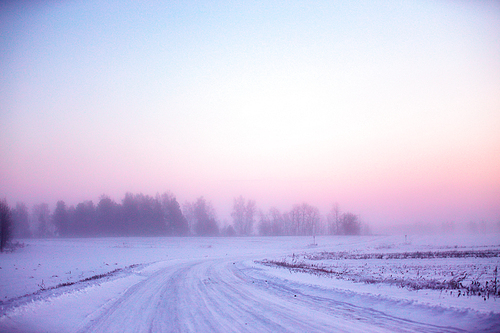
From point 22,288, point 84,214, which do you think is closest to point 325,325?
point 22,288

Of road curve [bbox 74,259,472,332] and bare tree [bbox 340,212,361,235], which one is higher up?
road curve [bbox 74,259,472,332]

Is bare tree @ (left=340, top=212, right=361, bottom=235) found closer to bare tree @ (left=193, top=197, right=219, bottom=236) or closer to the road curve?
bare tree @ (left=193, top=197, right=219, bottom=236)

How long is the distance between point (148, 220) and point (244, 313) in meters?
89.0

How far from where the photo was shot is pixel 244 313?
331 inches

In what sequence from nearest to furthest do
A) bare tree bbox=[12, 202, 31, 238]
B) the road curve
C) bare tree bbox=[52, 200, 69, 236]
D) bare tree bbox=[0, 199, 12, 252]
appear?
the road curve
bare tree bbox=[0, 199, 12, 252]
bare tree bbox=[52, 200, 69, 236]
bare tree bbox=[12, 202, 31, 238]

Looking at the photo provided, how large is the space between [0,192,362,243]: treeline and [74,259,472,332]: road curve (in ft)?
273

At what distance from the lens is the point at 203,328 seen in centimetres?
707

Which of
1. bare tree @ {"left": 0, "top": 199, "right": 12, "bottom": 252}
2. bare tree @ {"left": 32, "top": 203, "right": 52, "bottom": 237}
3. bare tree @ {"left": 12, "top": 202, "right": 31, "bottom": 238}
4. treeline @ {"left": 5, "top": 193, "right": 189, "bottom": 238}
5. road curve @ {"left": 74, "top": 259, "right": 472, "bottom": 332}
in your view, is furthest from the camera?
bare tree @ {"left": 32, "top": 203, "right": 52, "bottom": 237}

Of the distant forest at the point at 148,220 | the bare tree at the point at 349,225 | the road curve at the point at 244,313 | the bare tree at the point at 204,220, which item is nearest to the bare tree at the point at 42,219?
the distant forest at the point at 148,220

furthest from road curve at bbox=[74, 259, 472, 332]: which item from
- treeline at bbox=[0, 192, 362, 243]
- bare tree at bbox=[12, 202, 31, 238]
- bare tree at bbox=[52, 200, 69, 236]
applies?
bare tree at bbox=[12, 202, 31, 238]

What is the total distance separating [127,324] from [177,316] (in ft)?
4.44

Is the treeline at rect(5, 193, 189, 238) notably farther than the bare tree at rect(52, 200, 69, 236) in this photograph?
No

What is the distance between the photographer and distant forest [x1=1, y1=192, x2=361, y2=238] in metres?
92.4

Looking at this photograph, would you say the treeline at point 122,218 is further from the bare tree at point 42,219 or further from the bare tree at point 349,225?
the bare tree at point 349,225
